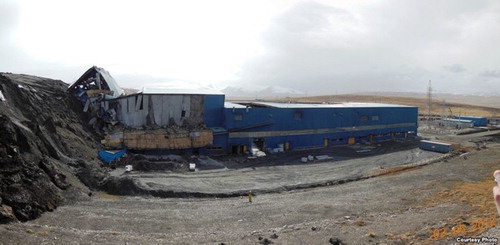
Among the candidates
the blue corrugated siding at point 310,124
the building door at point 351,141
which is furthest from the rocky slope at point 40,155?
the building door at point 351,141

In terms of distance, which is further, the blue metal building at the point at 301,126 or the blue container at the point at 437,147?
the blue container at the point at 437,147

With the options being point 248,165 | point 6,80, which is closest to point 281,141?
point 248,165

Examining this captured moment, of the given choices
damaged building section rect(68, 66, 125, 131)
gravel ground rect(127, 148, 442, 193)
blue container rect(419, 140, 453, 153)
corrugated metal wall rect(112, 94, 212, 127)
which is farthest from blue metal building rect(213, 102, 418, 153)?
damaged building section rect(68, 66, 125, 131)

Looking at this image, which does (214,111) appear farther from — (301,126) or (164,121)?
(301,126)

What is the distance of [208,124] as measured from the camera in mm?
34938

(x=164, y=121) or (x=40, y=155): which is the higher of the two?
(x=164, y=121)

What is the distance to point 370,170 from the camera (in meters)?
28.9

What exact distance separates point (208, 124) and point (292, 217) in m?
19.3

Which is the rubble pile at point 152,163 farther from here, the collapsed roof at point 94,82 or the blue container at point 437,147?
the blue container at point 437,147

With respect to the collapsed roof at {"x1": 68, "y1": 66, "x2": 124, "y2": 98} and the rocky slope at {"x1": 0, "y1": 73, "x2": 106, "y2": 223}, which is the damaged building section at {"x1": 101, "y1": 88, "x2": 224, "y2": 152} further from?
the collapsed roof at {"x1": 68, "y1": 66, "x2": 124, "y2": 98}

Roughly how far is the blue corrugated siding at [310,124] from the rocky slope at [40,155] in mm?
13084

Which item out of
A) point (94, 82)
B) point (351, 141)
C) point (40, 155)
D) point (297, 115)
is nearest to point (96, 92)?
point (94, 82)

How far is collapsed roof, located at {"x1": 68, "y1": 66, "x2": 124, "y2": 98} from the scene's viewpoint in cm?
4012

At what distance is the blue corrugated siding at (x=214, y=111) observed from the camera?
A: 34844 mm
